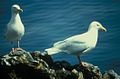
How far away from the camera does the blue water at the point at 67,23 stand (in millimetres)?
19094

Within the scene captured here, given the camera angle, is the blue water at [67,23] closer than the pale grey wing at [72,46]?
No

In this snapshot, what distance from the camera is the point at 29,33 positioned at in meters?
20.7

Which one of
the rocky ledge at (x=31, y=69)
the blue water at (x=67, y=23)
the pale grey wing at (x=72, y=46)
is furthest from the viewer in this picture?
the blue water at (x=67, y=23)

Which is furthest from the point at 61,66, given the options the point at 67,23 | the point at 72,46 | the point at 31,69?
the point at 67,23

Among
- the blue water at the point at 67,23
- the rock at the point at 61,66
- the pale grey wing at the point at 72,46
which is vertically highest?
the pale grey wing at the point at 72,46

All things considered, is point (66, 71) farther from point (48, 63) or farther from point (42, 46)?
point (42, 46)

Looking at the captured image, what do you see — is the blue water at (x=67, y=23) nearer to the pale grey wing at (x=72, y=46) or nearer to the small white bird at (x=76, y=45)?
the small white bird at (x=76, y=45)

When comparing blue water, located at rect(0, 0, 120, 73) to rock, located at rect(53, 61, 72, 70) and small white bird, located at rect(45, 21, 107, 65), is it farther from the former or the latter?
rock, located at rect(53, 61, 72, 70)

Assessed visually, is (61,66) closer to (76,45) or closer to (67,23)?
(76,45)

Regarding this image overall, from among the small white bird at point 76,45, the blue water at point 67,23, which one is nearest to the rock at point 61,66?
the small white bird at point 76,45

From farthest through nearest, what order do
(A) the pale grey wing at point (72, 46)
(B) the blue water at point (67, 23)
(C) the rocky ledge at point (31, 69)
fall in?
(B) the blue water at point (67, 23), (A) the pale grey wing at point (72, 46), (C) the rocky ledge at point (31, 69)

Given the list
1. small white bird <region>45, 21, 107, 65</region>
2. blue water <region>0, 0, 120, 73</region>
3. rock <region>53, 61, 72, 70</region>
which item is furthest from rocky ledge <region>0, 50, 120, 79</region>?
blue water <region>0, 0, 120, 73</region>

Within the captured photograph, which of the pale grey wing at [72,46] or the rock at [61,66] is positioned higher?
the pale grey wing at [72,46]

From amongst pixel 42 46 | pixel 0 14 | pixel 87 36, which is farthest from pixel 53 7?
pixel 87 36
